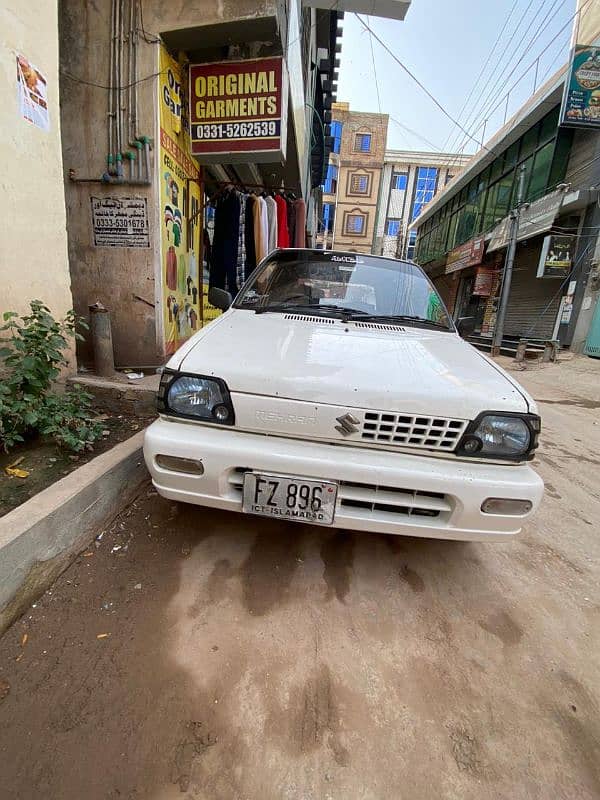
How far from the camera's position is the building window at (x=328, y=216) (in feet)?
107

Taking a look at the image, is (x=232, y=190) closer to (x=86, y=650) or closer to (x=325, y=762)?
(x=86, y=650)

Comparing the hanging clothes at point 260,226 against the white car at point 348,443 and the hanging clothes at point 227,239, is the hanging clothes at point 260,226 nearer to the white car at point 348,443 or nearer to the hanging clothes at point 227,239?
the hanging clothes at point 227,239

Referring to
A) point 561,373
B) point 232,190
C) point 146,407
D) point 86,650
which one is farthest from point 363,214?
point 86,650

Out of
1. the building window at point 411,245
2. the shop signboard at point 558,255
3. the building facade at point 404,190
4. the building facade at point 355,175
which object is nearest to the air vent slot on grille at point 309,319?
the shop signboard at point 558,255

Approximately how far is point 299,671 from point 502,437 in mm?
1238

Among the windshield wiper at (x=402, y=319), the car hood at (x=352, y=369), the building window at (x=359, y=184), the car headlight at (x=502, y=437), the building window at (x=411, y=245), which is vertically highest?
the building window at (x=359, y=184)

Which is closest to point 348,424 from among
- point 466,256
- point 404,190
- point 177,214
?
point 177,214

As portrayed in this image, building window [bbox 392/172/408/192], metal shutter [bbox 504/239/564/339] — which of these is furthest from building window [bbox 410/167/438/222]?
metal shutter [bbox 504/239/564/339]

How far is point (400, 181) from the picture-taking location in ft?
106

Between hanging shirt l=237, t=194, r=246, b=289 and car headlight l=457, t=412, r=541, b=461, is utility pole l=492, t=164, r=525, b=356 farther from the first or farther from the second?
car headlight l=457, t=412, r=541, b=461

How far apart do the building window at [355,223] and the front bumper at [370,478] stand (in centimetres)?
3386

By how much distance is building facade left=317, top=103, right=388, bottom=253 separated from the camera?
30484 millimetres

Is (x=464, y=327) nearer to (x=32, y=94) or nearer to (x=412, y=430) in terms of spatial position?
(x=412, y=430)

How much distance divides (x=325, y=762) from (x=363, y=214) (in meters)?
35.3
